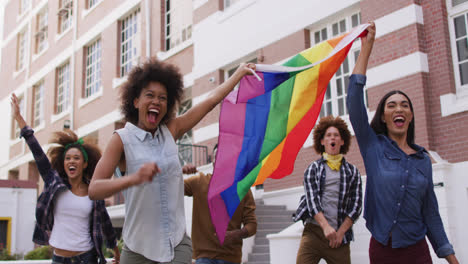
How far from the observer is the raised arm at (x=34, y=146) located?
4.97m

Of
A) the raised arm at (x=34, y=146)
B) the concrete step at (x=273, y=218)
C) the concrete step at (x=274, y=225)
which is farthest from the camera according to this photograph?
the concrete step at (x=273, y=218)

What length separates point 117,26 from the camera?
69.1 feet

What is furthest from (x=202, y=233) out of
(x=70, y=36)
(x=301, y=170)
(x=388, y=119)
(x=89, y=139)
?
(x=70, y=36)

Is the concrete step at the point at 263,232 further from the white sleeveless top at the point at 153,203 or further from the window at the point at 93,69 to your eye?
the window at the point at 93,69

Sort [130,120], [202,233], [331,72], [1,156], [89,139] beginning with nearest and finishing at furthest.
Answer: [130,120], [331,72], [202,233], [89,139], [1,156]

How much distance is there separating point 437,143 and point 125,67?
13586 mm

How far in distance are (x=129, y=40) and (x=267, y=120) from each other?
16.7m

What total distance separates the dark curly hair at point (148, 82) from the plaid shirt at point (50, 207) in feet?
5.93

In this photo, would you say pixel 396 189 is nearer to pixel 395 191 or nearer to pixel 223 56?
pixel 395 191

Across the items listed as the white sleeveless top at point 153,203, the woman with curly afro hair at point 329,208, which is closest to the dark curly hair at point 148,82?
the white sleeveless top at point 153,203

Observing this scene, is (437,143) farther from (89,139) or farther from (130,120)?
(130,120)

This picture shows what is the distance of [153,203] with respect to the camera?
3.12 meters

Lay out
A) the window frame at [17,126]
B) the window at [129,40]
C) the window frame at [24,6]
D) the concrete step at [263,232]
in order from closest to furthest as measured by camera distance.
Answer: the concrete step at [263,232] → the window at [129,40] → the window frame at [17,126] → the window frame at [24,6]

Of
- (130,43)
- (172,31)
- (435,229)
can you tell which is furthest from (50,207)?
(130,43)
